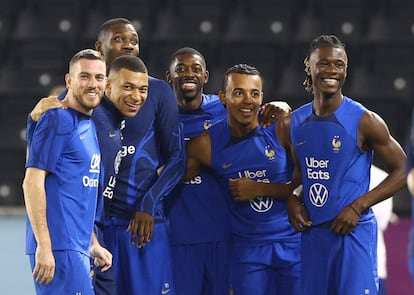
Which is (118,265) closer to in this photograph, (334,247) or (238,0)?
(334,247)

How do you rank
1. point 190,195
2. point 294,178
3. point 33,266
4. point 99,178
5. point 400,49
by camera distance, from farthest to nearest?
point 400,49, point 190,195, point 294,178, point 99,178, point 33,266

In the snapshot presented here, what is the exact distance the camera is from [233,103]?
563 centimetres

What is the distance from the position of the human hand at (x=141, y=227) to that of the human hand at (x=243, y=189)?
1.59ft

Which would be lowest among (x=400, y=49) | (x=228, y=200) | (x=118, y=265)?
(x=118, y=265)

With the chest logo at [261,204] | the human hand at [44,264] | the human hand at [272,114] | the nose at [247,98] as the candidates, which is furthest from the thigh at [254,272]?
the human hand at [44,264]

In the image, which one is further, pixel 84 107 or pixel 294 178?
pixel 294 178

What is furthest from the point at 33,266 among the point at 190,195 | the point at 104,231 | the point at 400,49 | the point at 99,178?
the point at 400,49

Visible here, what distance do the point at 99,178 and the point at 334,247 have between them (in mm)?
1243

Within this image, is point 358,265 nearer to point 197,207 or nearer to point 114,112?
point 197,207

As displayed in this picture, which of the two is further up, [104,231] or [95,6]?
[95,6]

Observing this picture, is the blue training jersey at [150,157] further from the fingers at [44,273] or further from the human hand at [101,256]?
the fingers at [44,273]

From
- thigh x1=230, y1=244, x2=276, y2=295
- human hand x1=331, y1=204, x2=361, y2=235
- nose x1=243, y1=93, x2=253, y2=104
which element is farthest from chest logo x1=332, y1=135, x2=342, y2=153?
thigh x1=230, y1=244, x2=276, y2=295

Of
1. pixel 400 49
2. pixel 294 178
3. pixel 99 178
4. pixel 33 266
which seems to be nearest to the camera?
pixel 33 266

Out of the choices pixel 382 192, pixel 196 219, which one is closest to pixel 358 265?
pixel 382 192
